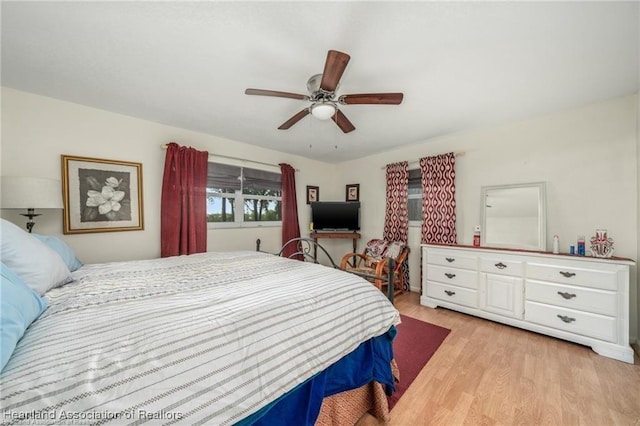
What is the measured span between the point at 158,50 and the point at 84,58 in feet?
2.03

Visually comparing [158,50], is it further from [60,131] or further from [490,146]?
[490,146]

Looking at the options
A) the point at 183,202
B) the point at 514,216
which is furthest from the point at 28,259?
the point at 514,216

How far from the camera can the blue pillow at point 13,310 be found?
0.65 m

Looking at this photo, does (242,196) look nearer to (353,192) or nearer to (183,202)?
(183,202)

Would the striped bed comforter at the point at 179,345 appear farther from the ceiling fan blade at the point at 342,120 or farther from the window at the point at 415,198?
the window at the point at 415,198

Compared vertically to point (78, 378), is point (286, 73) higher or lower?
higher

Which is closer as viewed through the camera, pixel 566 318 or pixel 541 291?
pixel 566 318

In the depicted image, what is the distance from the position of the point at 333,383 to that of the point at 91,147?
10.6ft

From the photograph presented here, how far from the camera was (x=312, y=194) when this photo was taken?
466 centimetres

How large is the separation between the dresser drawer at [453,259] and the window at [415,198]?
0.76 metres

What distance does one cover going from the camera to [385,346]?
4.83 feet

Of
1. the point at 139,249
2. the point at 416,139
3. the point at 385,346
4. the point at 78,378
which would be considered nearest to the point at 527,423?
the point at 385,346

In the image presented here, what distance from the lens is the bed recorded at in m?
0.63

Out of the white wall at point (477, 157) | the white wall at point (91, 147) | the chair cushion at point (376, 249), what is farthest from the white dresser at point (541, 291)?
the white wall at point (91, 147)
